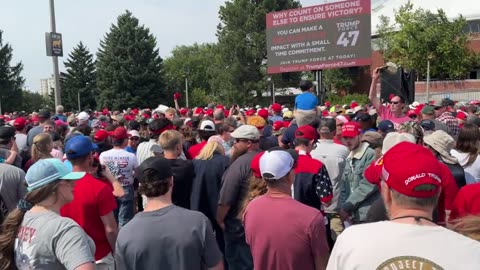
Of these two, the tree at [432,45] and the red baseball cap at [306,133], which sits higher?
the tree at [432,45]

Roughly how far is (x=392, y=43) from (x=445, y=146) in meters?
45.3

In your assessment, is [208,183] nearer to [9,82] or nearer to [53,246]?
[53,246]

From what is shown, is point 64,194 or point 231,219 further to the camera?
point 231,219

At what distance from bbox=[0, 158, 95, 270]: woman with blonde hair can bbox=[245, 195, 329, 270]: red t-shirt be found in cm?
125

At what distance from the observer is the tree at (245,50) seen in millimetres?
48875

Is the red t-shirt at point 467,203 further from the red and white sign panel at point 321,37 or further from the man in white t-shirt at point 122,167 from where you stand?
the red and white sign panel at point 321,37

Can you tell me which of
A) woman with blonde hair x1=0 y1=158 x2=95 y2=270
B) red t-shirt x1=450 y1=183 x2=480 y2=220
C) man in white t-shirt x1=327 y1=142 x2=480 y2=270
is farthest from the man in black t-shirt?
red t-shirt x1=450 y1=183 x2=480 y2=220

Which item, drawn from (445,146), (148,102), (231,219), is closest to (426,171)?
(445,146)

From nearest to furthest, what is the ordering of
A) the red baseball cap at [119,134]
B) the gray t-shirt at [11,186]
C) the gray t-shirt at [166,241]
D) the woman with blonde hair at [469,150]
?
1. the gray t-shirt at [166,241]
2. the gray t-shirt at [11,186]
3. the woman with blonde hair at [469,150]
4. the red baseball cap at [119,134]

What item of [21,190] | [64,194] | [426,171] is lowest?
[21,190]

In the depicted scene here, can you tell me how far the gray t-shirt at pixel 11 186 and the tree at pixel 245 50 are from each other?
4414 cm

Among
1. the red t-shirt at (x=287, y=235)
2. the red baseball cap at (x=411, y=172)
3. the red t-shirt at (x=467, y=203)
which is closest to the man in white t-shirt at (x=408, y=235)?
the red baseball cap at (x=411, y=172)

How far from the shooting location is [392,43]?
47.2m

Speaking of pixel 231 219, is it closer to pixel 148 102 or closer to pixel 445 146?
pixel 445 146
